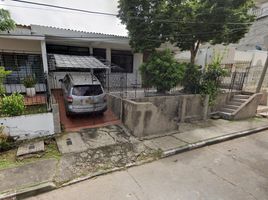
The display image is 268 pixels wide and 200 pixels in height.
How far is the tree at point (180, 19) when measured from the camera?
827 cm

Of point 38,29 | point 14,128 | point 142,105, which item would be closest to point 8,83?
point 38,29

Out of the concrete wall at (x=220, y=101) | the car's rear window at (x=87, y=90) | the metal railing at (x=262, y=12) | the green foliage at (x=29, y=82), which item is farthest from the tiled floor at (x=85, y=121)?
the metal railing at (x=262, y=12)

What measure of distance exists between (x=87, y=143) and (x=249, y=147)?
568 cm

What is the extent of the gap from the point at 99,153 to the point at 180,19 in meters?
7.55

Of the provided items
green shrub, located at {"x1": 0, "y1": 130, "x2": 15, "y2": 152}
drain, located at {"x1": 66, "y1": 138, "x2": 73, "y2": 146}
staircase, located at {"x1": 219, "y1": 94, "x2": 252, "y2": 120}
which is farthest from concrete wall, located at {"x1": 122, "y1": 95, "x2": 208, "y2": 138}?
green shrub, located at {"x1": 0, "y1": 130, "x2": 15, "y2": 152}

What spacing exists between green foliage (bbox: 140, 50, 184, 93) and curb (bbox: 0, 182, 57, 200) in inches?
248

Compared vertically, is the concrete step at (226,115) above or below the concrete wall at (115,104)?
below

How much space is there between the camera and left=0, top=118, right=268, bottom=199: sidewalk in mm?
3777

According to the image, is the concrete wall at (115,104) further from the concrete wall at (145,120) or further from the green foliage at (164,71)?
the green foliage at (164,71)

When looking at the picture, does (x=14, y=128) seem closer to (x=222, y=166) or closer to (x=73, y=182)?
(x=73, y=182)

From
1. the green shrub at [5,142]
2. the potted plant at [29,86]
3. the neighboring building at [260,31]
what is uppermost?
the neighboring building at [260,31]

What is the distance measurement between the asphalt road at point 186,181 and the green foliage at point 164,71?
3911 mm

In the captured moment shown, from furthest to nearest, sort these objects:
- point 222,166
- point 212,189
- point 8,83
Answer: point 8,83 → point 222,166 → point 212,189

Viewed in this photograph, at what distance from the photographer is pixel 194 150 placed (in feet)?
18.8
